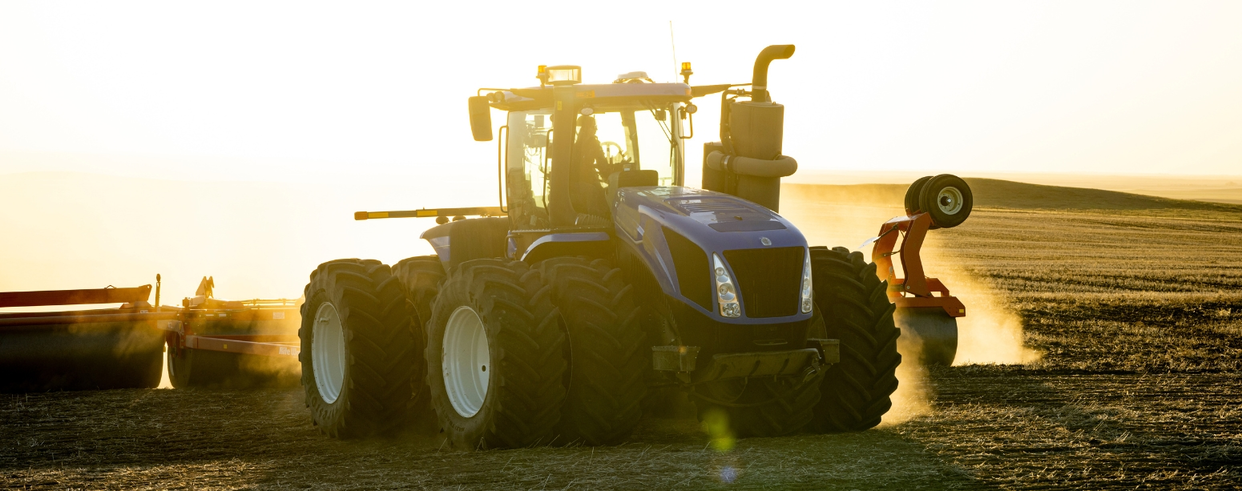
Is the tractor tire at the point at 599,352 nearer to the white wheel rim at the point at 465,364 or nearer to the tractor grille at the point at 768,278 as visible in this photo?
the tractor grille at the point at 768,278

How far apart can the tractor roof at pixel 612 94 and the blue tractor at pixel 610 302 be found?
2cm

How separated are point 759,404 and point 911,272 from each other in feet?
18.2

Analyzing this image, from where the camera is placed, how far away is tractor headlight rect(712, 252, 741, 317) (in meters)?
7.82

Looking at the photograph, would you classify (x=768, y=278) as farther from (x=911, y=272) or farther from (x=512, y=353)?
(x=911, y=272)

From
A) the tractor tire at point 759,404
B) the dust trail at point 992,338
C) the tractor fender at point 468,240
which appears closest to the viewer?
the tractor tire at point 759,404

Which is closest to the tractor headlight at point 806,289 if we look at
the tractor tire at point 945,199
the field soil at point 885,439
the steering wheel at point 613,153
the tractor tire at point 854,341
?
the tractor tire at point 854,341

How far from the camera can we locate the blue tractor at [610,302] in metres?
7.95

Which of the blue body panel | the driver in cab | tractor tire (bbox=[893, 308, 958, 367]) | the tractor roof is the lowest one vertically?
tractor tire (bbox=[893, 308, 958, 367])

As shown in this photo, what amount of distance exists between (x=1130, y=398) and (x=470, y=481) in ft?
20.6

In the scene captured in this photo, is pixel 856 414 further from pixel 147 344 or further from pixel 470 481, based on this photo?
pixel 147 344

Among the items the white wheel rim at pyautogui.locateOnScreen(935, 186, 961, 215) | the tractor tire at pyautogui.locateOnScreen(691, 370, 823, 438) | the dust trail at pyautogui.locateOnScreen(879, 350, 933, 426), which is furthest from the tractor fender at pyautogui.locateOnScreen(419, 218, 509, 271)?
the white wheel rim at pyautogui.locateOnScreen(935, 186, 961, 215)

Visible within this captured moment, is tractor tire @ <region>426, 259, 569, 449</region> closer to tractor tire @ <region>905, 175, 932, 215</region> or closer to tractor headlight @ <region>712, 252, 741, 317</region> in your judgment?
tractor headlight @ <region>712, 252, 741, 317</region>

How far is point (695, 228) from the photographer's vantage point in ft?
26.0

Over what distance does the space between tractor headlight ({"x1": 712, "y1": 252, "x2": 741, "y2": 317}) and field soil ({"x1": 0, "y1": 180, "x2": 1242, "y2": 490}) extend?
88cm
